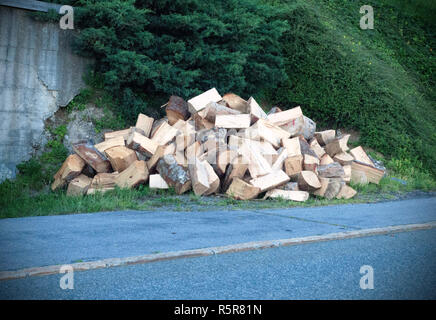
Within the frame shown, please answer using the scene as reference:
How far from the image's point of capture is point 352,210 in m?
6.54

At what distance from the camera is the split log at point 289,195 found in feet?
23.7

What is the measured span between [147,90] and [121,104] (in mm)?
651

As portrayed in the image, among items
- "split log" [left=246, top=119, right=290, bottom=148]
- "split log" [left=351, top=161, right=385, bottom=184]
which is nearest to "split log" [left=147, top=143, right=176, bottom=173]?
"split log" [left=246, top=119, right=290, bottom=148]

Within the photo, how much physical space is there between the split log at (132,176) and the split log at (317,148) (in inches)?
136

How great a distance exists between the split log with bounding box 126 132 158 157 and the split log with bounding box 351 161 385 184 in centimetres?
417

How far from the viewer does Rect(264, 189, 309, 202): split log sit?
284 inches

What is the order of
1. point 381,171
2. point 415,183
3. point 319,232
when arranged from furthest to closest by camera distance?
point 415,183
point 381,171
point 319,232

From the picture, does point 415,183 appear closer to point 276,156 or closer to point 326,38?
point 276,156

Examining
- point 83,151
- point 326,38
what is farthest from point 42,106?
point 326,38

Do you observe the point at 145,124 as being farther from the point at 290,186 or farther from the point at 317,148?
the point at 317,148

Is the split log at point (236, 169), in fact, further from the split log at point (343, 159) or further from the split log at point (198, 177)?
the split log at point (343, 159)

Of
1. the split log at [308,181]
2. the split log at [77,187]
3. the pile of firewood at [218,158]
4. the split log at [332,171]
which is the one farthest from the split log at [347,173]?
the split log at [77,187]

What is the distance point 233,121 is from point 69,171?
311cm

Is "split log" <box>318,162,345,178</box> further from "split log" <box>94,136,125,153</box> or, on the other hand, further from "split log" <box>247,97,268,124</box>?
"split log" <box>94,136,125,153</box>
